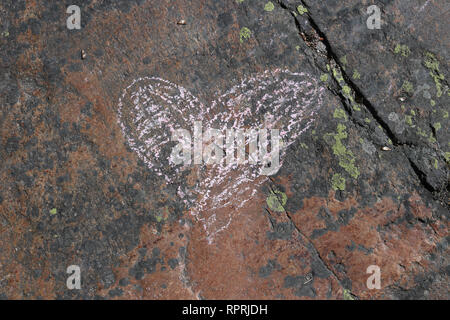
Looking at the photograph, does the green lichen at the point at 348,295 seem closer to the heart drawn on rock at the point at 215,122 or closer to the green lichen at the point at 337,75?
the heart drawn on rock at the point at 215,122

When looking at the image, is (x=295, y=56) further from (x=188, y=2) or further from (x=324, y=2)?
(x=188, y=2)

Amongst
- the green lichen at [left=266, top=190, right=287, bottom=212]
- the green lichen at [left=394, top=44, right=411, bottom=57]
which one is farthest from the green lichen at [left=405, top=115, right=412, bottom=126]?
the green lichen at [left=266, top=190, right=287, bottom=212]

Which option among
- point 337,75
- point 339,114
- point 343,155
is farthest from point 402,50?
point 343,155

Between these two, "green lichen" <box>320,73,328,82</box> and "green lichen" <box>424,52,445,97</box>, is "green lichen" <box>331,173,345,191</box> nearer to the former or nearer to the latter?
"green lichen" <box>320,73,328,82</box>

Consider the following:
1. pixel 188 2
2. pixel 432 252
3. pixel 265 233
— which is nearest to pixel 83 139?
pixel 188 2

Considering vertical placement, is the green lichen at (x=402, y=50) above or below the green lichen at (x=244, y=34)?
below

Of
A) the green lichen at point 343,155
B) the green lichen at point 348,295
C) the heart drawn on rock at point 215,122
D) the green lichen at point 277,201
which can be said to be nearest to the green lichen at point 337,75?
the heart drawn on rock at point 215,122

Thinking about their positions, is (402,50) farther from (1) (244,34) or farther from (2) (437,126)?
(1) (244,34)
